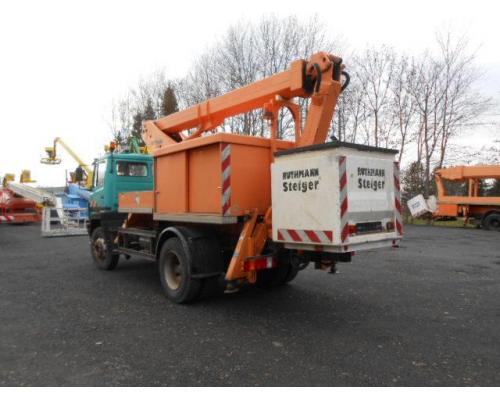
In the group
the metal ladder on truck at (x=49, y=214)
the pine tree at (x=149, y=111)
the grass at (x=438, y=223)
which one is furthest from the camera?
the pine tree at (x=149, y=111)

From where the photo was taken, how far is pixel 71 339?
4.39 meters

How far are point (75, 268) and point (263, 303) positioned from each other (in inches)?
193

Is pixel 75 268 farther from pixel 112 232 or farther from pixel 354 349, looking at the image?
pixel 354 349

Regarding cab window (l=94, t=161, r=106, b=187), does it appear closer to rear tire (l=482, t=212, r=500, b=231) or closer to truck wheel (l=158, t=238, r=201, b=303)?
truck wheel (l=158, t=238, r=201, b=303)

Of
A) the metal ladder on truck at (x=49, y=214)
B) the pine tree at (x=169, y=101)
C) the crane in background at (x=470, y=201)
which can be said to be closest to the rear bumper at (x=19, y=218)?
the metal ladder on truck at (x=49, y=214)

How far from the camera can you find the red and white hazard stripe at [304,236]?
4.28m

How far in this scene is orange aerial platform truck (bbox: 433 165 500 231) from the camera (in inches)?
706

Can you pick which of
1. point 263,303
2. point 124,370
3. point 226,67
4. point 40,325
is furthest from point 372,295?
point 226,67

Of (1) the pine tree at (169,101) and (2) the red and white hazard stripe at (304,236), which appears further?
(1) the pine tree at (169,101)

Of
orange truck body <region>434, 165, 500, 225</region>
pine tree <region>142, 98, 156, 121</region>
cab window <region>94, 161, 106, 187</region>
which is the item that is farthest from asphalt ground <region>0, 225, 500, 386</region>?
pine tree <region>142, 98, 156, 121</region>

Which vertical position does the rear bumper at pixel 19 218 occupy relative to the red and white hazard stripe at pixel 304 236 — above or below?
above

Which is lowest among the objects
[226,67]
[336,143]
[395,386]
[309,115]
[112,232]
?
[395,386]

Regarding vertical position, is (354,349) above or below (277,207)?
below

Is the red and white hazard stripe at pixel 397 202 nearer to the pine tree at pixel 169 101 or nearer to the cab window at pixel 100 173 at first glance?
the cab window at pixel 100 173
